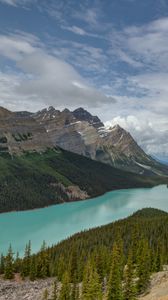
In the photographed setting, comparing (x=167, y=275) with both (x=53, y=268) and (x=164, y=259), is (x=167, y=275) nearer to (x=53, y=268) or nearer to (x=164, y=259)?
(x=164, y=259)

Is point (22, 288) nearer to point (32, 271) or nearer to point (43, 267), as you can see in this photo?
point (32, 271)

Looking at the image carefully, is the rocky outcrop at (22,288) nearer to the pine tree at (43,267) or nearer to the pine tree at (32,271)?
the pine tree at (32,271)

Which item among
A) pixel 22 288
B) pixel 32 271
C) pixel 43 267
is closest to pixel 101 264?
pixel 43 267

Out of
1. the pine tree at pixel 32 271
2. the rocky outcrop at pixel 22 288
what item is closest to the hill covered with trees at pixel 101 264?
the pine tree at pixel 32 271

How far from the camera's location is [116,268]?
191 ft

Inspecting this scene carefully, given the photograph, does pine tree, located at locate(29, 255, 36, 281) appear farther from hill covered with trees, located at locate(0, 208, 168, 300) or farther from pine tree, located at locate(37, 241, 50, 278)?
pine tree, located at locate(37, 241, 50, 278)

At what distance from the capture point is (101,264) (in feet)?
273

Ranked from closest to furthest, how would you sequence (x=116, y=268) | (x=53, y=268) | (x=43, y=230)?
1. (x=116, y=268)
2. (x=53, y=268)
3. (x=43, y=230)

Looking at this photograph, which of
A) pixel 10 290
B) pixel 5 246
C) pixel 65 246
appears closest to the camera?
pixel 10 290

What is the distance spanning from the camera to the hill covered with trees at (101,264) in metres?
58.6

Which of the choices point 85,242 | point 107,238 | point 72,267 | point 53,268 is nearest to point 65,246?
point 85,242

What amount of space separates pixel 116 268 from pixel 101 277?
24.4 m

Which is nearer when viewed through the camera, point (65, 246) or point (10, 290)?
point (10, 290)

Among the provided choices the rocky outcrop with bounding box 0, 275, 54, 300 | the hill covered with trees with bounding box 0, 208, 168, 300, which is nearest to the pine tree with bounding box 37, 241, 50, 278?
the hill covered with trees with bounding box 0, 208, 168, 300
